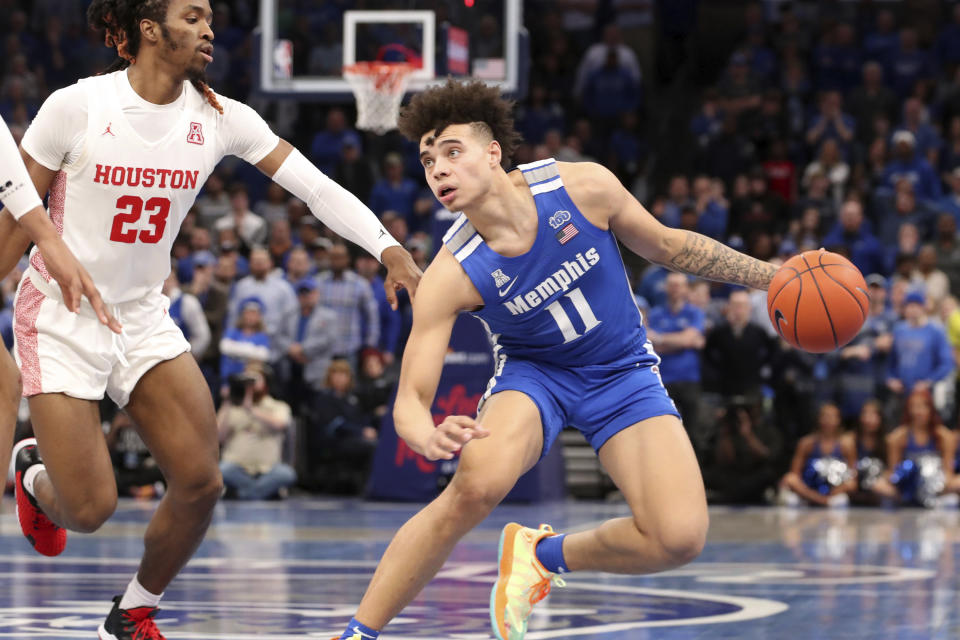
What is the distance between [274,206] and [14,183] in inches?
510

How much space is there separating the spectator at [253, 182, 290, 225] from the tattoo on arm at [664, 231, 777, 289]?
1228cm

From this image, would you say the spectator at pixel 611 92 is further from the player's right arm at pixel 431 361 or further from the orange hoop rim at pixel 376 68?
the player's right arm at pixel 431 361

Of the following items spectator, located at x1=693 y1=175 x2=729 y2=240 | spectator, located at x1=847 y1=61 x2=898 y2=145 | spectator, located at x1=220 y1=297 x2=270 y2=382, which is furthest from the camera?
spectator, located at x1=847 y1=61 x2=898 y2=145

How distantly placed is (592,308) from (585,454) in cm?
952

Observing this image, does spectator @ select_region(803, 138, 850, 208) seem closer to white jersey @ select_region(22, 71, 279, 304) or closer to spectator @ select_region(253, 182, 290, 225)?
spectator @ select_region(253, 182, 290, 225)

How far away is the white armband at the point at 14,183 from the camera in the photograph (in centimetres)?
475

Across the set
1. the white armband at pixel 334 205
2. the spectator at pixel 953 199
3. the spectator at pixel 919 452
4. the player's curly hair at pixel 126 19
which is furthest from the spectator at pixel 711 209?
the player's curly hair at pixel 126 19

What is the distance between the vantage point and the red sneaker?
5.95 meters

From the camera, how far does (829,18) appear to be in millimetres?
20672

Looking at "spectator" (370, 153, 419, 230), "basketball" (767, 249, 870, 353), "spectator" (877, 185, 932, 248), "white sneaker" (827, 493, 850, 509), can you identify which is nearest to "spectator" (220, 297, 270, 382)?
"spectator" (370, 153, 419, 230)

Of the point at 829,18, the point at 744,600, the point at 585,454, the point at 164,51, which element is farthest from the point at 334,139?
the point at 164,51

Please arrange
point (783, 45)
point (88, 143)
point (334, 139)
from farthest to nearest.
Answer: point (783, 45)
point (334, 139)
point (88, 143)

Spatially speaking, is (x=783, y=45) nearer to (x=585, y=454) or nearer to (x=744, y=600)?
(x=585, y=454)

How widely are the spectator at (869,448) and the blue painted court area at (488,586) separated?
1.47 m
